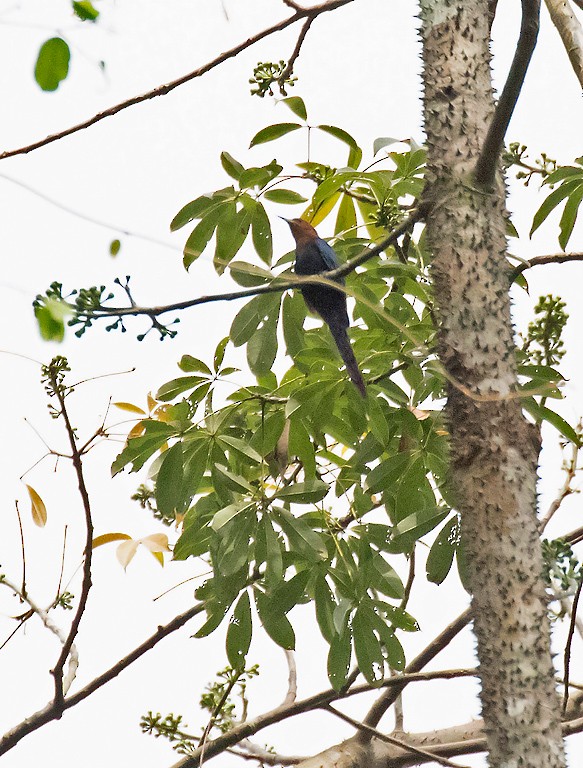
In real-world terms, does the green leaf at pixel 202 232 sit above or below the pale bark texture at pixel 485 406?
above

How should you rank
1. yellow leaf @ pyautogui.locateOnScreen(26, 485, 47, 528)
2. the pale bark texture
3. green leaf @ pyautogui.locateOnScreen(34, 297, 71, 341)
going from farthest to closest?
yellow leaf @ pyautogui.locateOnScreen(26, 485, 47, 528)
the pale bark texture
green leaf @ pyautogui.locateOnScreen(34, 297, 71, 341)

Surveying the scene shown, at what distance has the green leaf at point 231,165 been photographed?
254cm

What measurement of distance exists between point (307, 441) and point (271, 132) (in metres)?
0.94

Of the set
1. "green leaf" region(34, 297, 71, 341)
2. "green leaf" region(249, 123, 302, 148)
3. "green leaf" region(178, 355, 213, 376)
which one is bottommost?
"green leaf" region(34, 297, 71, 341)

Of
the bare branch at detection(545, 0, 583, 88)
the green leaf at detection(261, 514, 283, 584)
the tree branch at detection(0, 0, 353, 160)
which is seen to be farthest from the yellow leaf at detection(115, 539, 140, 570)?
Answer: the bare branch at detection(545, 0, 583, 88)

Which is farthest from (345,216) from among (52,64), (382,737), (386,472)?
(382,737)

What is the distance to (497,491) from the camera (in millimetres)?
1652

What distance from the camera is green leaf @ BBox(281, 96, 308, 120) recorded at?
103 inches

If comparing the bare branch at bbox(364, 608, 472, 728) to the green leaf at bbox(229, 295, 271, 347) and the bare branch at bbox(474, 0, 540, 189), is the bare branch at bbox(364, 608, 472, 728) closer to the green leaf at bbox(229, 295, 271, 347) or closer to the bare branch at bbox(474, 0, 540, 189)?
the green leaf at bbox(229, 295, 271, 347)

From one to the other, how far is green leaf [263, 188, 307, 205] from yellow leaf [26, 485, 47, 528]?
1205 millimetres

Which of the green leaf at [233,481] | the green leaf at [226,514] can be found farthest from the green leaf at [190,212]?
the green leaf at [226,514]

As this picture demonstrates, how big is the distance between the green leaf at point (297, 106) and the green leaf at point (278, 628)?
1.47 metres

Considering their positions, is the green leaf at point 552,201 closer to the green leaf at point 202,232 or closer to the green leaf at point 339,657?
the green leaf at point 202,232

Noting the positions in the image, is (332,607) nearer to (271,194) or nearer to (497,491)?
(497,491)
